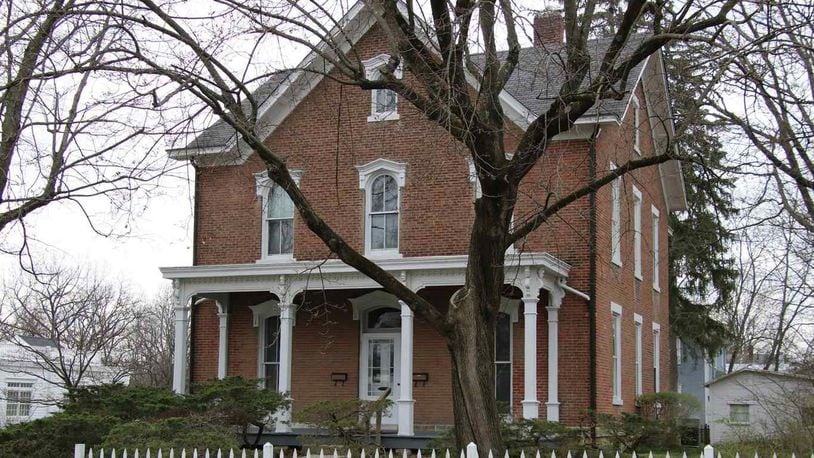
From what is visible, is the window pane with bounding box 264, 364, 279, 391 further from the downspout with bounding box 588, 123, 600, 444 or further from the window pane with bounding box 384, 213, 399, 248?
the downspout with bounding box 588, 123, 600, 444

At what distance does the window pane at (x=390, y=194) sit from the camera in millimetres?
22203

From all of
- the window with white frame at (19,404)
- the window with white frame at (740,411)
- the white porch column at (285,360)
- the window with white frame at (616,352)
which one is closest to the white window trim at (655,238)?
the window with white frame at (740,411)

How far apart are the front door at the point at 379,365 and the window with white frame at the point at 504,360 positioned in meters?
2.28

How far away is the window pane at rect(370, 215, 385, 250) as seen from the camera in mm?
22234

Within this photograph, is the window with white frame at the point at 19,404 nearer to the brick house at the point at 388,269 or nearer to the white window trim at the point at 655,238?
the brick house at the point at 388,269

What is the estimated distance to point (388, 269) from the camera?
1997 centimetres

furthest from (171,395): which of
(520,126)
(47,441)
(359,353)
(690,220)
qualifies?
(690,220)

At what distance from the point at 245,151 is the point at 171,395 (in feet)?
21.5

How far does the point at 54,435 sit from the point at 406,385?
6.83 m

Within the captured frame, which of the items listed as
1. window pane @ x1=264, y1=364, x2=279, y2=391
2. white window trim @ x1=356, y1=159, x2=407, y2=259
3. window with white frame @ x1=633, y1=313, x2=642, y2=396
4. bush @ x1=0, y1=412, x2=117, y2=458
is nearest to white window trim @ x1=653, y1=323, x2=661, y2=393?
window with white frame @ x1=633, y1=313, x2=642, y2=396

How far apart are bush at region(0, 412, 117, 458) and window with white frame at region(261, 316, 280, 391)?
7.63 metres

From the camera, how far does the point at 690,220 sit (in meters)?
35.5

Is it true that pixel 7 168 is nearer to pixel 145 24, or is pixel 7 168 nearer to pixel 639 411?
pixel 145 24

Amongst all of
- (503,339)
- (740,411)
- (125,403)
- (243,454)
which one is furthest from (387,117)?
(243,454)
